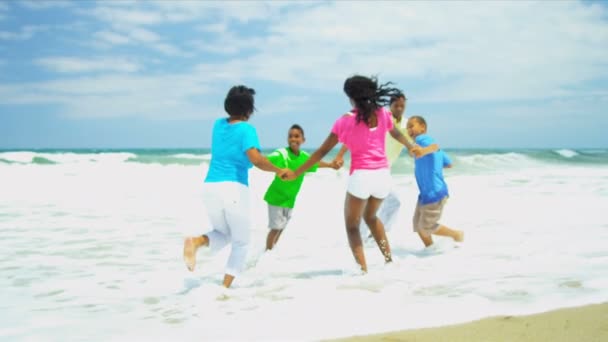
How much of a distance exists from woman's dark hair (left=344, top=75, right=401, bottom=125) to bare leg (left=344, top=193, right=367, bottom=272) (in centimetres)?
70

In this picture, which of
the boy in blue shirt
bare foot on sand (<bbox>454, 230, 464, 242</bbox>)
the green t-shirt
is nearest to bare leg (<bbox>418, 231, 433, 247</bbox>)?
the boy in blue shirt

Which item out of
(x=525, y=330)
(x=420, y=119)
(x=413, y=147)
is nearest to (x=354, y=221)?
(x=413, y=147)

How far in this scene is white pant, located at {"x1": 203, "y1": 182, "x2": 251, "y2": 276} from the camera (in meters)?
4.03

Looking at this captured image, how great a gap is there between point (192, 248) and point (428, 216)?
2.84 metres

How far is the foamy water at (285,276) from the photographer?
334cm

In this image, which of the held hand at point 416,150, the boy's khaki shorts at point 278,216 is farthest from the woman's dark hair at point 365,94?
the boy's khaki shorts at point 278,216

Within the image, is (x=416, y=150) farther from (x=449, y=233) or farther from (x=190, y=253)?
(x=190, y=253)

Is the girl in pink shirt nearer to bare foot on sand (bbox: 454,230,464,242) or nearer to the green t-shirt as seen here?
the green t-shirt

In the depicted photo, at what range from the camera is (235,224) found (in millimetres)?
4121

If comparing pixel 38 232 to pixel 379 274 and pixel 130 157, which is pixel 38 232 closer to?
pixel 379 274

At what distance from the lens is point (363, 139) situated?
434 centimetres

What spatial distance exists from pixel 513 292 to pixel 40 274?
429cm

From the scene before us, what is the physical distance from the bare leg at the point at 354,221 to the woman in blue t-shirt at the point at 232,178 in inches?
31.7

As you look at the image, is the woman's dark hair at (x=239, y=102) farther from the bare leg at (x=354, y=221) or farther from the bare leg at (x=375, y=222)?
the bare leg at (x=375, y=222)
